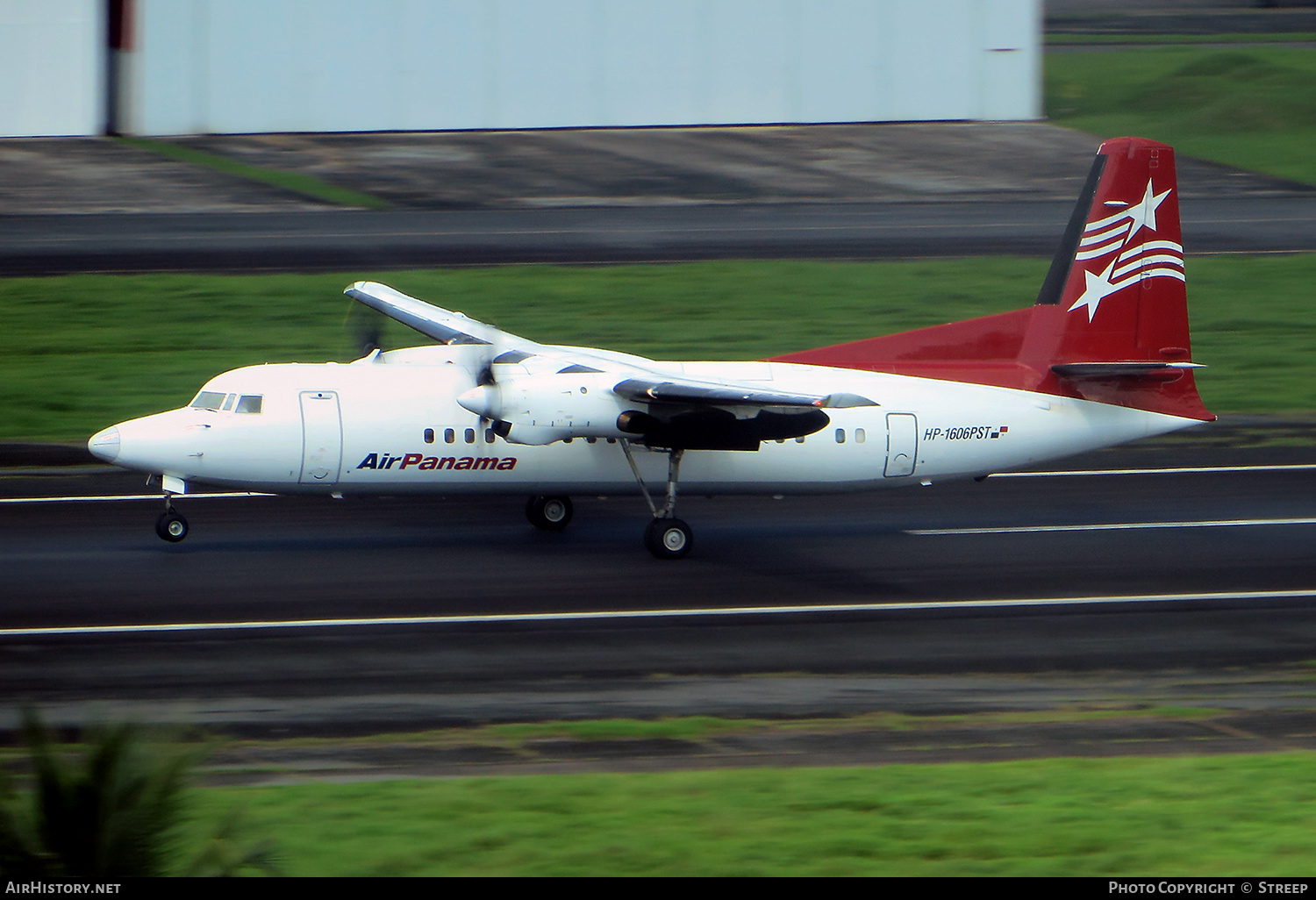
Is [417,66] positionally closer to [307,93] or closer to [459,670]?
[307,93]

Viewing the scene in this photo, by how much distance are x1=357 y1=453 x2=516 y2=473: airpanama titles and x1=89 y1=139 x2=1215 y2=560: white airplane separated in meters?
0.02

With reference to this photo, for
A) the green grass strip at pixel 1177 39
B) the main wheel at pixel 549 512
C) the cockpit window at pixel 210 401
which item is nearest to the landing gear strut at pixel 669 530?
the main wheel at pixel 549 512

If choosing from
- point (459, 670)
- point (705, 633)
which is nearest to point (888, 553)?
point (705, 633)

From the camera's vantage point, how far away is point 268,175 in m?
43.8

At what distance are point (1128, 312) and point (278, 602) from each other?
11911 mm

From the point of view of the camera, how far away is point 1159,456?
969 inches

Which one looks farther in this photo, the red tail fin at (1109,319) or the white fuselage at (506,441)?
the red tail fin at (1109,319)

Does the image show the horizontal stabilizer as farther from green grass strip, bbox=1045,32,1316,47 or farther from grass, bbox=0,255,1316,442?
green grass strip, bbox=1045,32,1316,47

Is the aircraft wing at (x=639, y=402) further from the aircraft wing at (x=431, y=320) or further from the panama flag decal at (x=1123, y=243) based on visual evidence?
the panama flag decal at (x=1123, y=243)

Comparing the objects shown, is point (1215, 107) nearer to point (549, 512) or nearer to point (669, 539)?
point (549, 512)

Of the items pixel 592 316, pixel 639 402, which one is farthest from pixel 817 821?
pixel 592 316

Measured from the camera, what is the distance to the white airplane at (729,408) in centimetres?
1764

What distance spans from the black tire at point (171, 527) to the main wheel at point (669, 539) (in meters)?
5.86

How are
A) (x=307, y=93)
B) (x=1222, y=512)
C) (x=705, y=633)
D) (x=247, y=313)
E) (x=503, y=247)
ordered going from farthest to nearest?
(x=307, y=93) → (x=503, y=247) → (x=247, y=313) → (x=1222, y=512) → (x=705, y=633)
